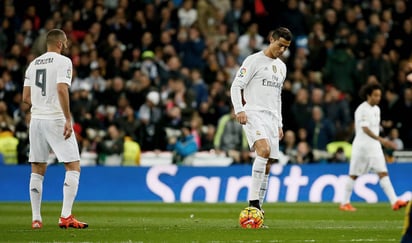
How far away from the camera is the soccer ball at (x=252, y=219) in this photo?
14227 millimetres

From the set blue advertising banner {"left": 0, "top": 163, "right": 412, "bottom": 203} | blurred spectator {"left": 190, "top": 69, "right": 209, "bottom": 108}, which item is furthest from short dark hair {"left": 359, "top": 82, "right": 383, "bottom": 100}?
blurred spectator {"left": 190, "top": 69, "right": 209, "bottom": 108}

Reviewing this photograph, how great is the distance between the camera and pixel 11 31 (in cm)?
2941

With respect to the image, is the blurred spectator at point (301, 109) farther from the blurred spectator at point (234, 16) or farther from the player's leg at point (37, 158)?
the player's leg at point (37, 158)

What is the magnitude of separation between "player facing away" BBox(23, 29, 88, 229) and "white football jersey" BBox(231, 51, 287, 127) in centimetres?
238

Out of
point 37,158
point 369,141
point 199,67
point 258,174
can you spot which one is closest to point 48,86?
point 37,158

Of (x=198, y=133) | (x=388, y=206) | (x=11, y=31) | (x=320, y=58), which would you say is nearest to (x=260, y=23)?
(x=320, y=58)

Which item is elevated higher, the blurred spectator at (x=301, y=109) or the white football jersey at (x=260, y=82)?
the blurred spectator at (x=301, y=109)

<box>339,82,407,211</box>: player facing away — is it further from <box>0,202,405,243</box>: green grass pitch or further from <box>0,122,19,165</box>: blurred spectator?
<box>0,122,19,165</box>: blurred spectator

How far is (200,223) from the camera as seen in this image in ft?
51.6

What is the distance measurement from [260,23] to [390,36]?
355 centimetres

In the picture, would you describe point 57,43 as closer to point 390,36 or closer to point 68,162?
point 68,162

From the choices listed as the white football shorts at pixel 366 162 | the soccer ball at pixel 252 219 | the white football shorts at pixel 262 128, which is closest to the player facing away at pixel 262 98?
the white football shorts at pixel 262 128

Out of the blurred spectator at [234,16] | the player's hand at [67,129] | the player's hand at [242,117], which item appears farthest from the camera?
the blurred spectator at [234,16]

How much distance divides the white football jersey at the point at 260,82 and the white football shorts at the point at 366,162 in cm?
564
